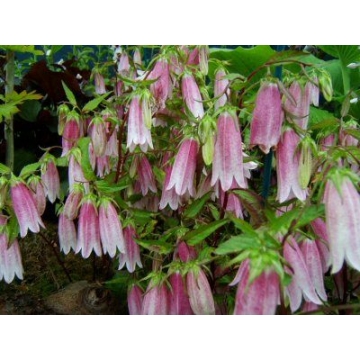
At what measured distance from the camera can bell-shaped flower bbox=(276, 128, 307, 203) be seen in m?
0.89

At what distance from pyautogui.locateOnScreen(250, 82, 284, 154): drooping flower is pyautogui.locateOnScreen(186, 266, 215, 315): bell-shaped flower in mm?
260

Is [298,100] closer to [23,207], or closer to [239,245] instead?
[239,245]

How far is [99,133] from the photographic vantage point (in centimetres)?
118

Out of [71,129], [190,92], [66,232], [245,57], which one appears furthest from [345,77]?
[66,232]

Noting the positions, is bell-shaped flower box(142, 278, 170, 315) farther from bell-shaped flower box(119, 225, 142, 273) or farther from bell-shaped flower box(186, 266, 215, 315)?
bell-shaped flower box(119, 225, 142, 273)

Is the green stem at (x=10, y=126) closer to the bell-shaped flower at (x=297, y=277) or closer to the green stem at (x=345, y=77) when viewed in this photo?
the bell-shaped flower at (x=297, y=277)

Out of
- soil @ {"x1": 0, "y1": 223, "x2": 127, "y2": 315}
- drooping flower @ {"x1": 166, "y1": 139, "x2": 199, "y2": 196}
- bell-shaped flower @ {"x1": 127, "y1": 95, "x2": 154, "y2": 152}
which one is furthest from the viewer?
soil @ {"x1": 0, "y1": 223, "x2": 127, "y2": 315}

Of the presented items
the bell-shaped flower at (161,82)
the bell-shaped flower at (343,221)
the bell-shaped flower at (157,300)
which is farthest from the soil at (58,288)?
the bell-shaped flower at (343,221)

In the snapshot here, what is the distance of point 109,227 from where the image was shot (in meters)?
1.04

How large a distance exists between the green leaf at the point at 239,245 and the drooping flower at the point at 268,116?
26 cm

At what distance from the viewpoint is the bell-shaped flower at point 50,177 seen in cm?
125

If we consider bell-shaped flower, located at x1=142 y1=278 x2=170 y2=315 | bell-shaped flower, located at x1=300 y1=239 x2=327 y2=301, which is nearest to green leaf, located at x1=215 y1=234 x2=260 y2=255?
bell-shaped flower, located at x1=300 y1=239 x2=327 y2=301
